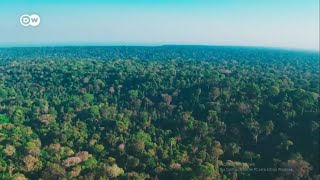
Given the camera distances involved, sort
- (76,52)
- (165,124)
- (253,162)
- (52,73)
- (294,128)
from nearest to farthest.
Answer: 1. (253,162)
2. (294,128)
3. (165,124)
4. (52,73)
5. (76,52)

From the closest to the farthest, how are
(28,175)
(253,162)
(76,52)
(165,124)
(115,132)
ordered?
(28,175)
(253,162)
(115,132)
(165,124)
(76,52)

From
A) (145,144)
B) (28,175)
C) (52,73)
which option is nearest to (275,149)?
(145,144)

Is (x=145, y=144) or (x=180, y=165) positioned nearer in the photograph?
(x=180, y=165)

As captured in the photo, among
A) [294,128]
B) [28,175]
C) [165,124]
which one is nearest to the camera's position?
[28,175]

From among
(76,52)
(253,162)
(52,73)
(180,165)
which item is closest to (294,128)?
(253,162)

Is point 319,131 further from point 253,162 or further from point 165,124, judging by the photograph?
point 165,124

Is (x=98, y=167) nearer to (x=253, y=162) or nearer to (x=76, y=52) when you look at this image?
(x=253, y=162)
